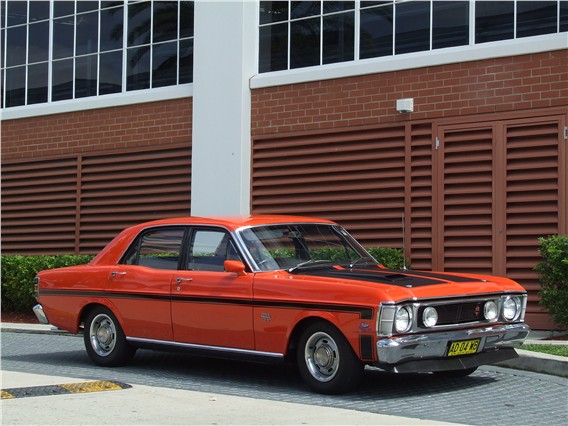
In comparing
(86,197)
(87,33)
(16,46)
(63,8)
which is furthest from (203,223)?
(16,46)

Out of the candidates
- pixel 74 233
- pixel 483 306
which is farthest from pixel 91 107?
pixel 483 306

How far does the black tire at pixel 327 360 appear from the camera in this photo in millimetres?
8055

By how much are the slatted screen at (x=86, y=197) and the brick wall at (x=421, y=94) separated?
2.33 metres

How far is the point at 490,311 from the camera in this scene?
860cm

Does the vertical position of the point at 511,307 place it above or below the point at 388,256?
below

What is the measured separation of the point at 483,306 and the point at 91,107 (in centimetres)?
1200

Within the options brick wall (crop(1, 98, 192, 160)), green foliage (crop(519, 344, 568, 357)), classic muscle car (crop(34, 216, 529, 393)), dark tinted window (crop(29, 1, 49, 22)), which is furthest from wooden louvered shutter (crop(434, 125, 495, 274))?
dark tinted window (crop(29, 1, 49, 22))

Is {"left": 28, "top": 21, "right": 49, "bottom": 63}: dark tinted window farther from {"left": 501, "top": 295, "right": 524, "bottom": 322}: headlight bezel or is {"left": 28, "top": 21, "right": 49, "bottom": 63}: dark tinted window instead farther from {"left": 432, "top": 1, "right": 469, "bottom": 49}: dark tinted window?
{"left": 501, "top": 295, "right": 524, "bottom": 322}: headlight bezel

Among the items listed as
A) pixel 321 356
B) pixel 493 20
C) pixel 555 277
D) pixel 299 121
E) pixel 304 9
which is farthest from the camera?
pixel 304 9

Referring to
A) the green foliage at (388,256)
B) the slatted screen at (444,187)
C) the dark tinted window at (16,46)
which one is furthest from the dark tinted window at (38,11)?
the green foliage at (388,256)

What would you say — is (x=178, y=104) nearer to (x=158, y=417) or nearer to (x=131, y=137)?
(x=131, y=137)

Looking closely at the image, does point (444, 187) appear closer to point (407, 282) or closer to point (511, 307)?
point (511, 307)

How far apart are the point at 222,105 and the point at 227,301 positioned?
810 centimetres

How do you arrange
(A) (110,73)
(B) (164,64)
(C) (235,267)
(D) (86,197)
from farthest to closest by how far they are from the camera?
(D) (86,197), (A) (110,73), (B) (164,64), (C) (235,267)
